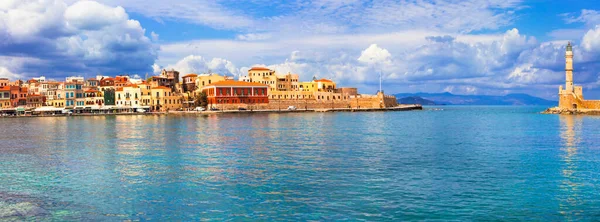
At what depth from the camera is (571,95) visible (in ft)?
269

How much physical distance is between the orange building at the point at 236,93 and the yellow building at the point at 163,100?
6622mm

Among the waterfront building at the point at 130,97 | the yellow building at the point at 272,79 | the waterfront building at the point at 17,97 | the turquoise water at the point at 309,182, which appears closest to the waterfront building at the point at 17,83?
the waterfront building at the point at 17,97

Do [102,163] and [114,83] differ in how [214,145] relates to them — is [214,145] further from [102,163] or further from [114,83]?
[114,83]

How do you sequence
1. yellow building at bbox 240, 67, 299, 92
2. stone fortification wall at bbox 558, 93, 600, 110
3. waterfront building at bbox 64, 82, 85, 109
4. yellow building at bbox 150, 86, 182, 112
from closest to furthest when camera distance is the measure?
stone fortification wall at bbox 558, 93, 600, 110
yellow building at bbox 150, 86, 182, 112
waterfront building at bbox 64, 82, 85, 109
yellow building at bbox 240, 67, 299, 92

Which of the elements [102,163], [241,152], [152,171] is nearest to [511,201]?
[152,171]

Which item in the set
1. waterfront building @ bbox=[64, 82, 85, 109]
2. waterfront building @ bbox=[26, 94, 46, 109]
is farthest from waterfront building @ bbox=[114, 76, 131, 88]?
waterfront building @ bbox=[26, 94, 46, 109]

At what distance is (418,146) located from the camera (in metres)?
30.7

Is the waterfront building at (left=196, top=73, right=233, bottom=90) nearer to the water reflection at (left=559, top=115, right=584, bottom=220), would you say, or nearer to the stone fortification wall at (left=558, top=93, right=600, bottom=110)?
the stone fortification wall at (left=558, top=93, right=600, bottom=110)

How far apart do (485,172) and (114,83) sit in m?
106

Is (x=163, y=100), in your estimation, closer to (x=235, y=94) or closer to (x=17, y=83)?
(x=235, y=94)

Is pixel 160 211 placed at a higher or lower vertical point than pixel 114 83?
lower

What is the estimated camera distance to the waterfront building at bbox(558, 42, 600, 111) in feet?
263

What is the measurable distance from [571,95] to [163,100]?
75340mm

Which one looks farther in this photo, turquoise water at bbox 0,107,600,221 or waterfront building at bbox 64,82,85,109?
waterfront building at bbox 64,82,85,109
